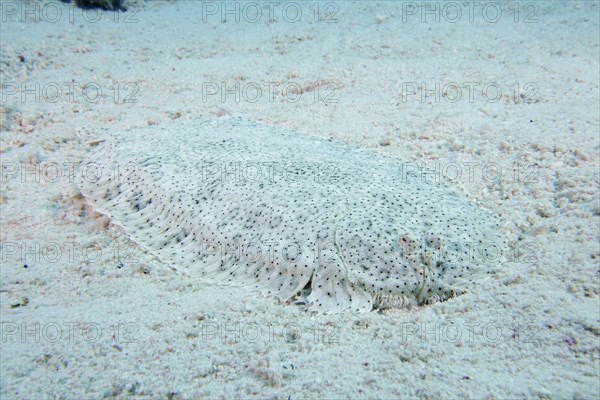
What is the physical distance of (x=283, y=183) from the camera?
12.9 ft

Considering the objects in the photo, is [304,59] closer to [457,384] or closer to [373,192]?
[373,192]

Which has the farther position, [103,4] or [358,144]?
[103,4]

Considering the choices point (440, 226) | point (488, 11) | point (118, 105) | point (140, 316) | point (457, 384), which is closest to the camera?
point (457, 384)

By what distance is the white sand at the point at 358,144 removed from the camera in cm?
259

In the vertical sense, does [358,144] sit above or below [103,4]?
below

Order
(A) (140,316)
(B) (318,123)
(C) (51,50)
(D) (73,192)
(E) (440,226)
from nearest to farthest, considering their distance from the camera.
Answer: (A) (140,316)
(E) (440,226)
(D) (73,192)
(B) (318,123)
(C) (51,50)

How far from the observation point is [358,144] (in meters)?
5.68

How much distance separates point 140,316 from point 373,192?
224 centimetres

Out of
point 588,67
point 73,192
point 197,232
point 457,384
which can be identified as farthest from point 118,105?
point 588,67

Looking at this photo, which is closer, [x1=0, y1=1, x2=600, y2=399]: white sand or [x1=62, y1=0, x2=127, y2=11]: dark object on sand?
[x1=0, y1=1, x2=600, y2=399]: white sand

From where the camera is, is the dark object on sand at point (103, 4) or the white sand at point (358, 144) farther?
the dark object on sand at point (103, 4)

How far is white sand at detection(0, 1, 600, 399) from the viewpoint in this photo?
2.59 metres

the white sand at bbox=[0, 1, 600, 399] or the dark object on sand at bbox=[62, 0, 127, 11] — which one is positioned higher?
the dark object on sand at bbox=[62, 0, 127, 11]

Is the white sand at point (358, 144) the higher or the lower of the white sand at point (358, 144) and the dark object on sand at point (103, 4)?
the lower
